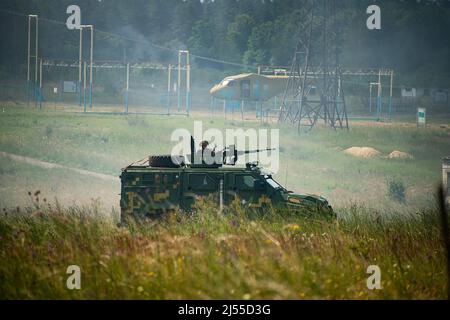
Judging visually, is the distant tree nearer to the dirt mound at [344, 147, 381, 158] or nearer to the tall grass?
the dirt mound at [344, 147, 381, 158]

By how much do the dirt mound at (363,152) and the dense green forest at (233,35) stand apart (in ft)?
86.6

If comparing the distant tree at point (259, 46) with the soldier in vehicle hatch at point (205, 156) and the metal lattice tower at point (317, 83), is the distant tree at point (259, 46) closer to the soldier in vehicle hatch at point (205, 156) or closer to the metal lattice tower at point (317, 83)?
the metal lattice tower at point (317, 83)

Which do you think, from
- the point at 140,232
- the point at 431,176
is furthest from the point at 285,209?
the point at 431,176

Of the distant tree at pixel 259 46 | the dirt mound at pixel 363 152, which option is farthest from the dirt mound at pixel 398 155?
the distant tree at pixel 259 46

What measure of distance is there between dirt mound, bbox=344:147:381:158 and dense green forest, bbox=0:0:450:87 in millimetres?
26382

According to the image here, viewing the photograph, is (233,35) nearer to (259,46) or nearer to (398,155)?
(259,46)

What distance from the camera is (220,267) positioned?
37.0 feet

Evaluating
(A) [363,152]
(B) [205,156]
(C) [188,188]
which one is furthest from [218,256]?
(A) [363,152]

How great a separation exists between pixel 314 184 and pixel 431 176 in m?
5.48

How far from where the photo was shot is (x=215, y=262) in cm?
1157

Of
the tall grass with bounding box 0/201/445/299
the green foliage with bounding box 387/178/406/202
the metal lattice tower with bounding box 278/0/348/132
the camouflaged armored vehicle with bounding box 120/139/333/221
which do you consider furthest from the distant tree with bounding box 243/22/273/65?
the tall grass with bounding box 0/201/445/299

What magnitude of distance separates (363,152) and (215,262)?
3033cm

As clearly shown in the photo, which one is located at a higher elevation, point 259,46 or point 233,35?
point 233,35

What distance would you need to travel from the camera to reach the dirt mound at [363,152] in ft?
134
